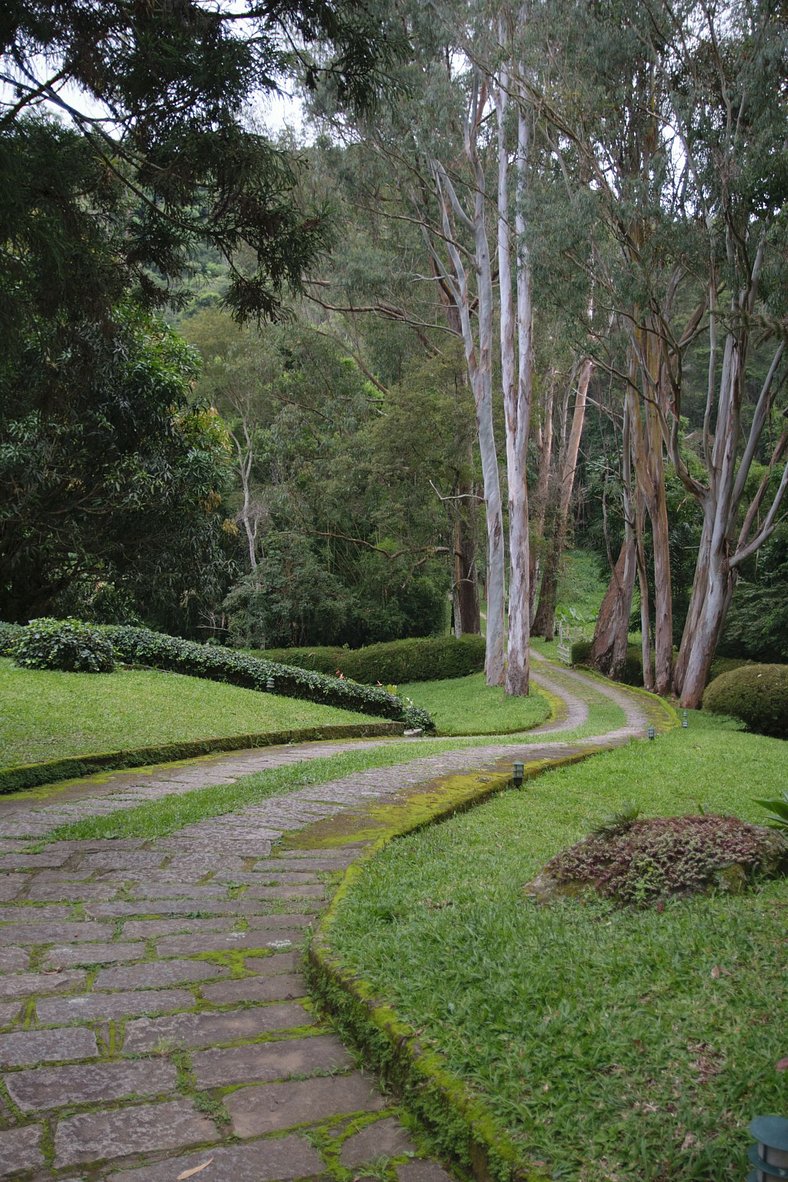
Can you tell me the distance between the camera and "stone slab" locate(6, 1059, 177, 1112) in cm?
226

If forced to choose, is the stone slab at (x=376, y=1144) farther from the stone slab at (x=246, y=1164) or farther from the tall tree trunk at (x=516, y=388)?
the tall tree trunk at (x=516, y=388)

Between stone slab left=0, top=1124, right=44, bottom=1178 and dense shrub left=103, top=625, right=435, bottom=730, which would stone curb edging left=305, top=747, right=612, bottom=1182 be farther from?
dense shrub left=103, top=625, right=435, bottom=730

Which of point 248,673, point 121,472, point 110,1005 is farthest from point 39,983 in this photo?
point 248,673

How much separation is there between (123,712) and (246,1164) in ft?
30.8

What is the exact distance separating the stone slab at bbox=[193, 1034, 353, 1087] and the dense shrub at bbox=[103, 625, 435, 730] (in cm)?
1310

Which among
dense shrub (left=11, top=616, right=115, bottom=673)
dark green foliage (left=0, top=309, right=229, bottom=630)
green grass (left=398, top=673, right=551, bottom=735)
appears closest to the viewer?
dark green foliage (left=0, top=309, right=229, bottom=630)

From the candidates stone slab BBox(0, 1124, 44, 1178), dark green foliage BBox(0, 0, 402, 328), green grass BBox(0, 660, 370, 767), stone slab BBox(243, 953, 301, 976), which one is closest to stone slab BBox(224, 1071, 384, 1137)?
stone slab BBox(0, 1124, 44, 1178)

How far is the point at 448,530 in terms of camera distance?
91.9 ft

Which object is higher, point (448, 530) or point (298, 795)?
point (448, 530)

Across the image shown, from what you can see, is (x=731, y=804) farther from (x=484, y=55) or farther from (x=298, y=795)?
(x=484, y=55)

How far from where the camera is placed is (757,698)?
1653 centimetres

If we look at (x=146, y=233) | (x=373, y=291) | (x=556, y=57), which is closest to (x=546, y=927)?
(x=146, y=233)

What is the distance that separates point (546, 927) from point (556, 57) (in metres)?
17.6

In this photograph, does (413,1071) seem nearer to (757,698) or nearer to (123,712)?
(123,712)
